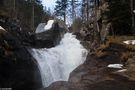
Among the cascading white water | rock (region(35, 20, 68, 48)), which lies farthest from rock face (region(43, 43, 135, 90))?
rock (region(35, 20, 68, 48))

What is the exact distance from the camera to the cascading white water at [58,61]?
2972 cm

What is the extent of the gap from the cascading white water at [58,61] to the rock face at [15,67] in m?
1.84

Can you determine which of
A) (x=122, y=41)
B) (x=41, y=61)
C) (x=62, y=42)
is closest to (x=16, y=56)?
(x=41, y=61)

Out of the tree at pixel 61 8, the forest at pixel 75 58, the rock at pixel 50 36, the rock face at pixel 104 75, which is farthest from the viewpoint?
the tree at pixel 61 8

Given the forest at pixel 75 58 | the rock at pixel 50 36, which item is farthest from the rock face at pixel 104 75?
the rock at pixel 50 36

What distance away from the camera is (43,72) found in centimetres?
2947

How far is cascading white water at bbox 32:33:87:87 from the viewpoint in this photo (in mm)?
29719

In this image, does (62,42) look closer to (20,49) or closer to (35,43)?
(35,43)

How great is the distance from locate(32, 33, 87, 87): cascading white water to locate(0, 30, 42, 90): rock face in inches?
72.4

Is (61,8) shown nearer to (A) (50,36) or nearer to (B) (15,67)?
(A) (50,36)

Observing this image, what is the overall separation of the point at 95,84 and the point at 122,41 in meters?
8.97

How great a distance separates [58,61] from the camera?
106 ft

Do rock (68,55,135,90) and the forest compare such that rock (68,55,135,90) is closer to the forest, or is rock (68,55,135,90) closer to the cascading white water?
the forest

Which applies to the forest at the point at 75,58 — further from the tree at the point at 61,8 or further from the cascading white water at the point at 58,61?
the tree at the point at 61,8
